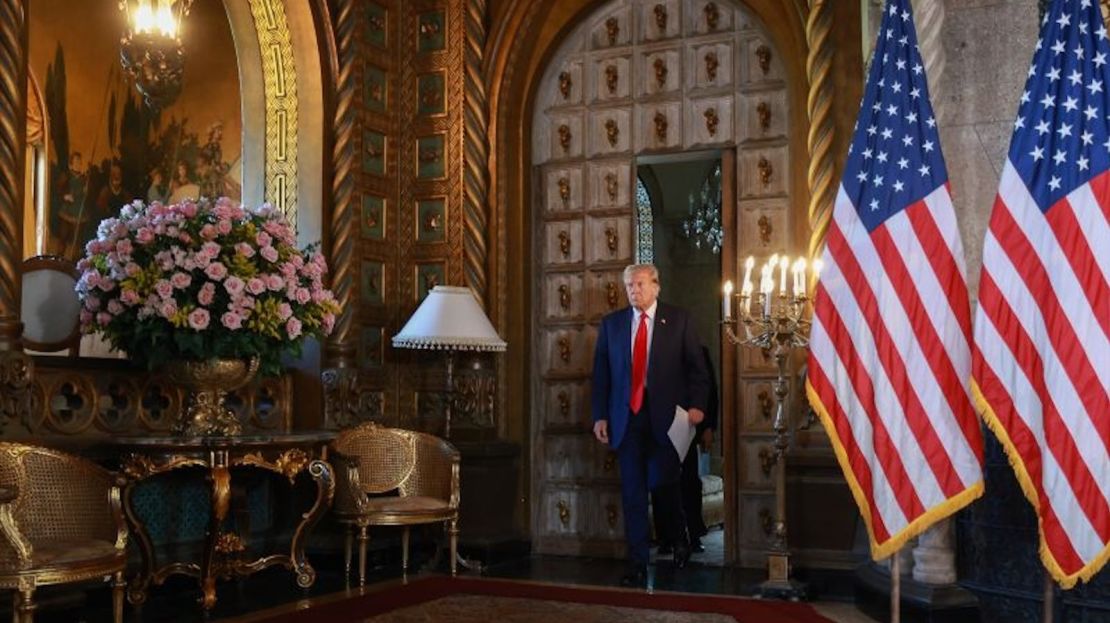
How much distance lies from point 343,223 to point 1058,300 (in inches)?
183

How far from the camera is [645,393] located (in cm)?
738

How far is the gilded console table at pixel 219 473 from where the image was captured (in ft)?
19.3

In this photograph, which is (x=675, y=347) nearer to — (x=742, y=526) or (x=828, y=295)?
(x=742, y=526)

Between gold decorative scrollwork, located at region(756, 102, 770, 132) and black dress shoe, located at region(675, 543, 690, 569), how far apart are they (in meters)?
2.63

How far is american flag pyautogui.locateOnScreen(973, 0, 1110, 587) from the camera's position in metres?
4.43

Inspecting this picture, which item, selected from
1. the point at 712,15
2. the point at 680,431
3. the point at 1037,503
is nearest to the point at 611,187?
the point at 712,15

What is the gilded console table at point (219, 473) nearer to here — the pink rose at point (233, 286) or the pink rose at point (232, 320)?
the pink rose at point (232, 320)

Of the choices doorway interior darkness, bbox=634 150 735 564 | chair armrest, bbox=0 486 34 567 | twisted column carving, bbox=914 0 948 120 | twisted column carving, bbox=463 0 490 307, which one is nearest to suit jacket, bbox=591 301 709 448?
twisted column carving, bbox=463 0 490 307

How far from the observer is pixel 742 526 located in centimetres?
777

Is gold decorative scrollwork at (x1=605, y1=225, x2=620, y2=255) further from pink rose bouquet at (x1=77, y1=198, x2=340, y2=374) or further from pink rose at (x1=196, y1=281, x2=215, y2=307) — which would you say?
pink rose at (x1=196, y1=281, x2=215, y2=307)

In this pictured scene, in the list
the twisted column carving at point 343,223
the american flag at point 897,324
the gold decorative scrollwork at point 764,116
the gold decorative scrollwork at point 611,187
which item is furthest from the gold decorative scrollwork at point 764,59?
the american flag at point 897,324

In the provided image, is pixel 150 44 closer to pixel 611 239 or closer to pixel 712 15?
pixel 611 239

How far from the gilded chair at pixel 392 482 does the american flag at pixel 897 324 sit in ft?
8.99

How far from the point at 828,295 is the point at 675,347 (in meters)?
2.47
